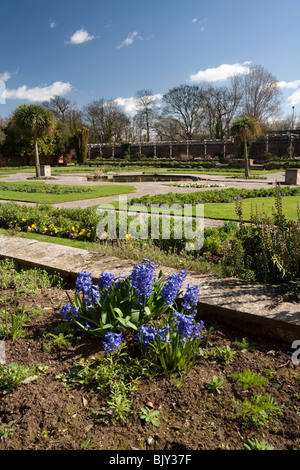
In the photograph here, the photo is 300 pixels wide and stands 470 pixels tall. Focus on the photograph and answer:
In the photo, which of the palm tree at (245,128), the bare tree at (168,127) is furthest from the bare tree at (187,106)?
the palm tree at (245,128)

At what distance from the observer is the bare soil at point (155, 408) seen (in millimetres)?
1459

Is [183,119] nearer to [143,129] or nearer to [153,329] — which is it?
[143,129]

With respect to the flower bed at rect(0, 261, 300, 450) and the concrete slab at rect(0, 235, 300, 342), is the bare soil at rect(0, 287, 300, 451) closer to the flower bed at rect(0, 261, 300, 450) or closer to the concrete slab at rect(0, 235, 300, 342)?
the flower bed at rect(0, 261, 300, 450)

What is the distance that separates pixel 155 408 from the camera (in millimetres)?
1649

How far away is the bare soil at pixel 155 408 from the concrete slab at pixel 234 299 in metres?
0.12

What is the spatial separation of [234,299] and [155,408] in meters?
0.97

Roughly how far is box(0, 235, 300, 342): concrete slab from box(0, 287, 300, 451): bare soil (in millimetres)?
A: 119

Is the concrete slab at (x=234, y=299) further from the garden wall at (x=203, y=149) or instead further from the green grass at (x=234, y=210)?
the garden wall at (x=203, y=149)

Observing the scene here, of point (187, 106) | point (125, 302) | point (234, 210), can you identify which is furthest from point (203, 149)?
point (125, 302)

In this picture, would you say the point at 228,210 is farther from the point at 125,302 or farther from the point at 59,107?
the point at 59,107

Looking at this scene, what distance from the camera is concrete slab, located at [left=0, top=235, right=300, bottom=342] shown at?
209cm

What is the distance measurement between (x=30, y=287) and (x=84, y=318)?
1.04 metres

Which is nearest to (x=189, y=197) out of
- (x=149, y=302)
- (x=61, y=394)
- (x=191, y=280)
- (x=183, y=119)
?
(x=191, y=280)

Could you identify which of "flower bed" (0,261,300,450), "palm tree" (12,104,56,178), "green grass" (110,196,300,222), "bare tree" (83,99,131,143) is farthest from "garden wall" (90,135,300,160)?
"flower bed" (0,261,300,450)
